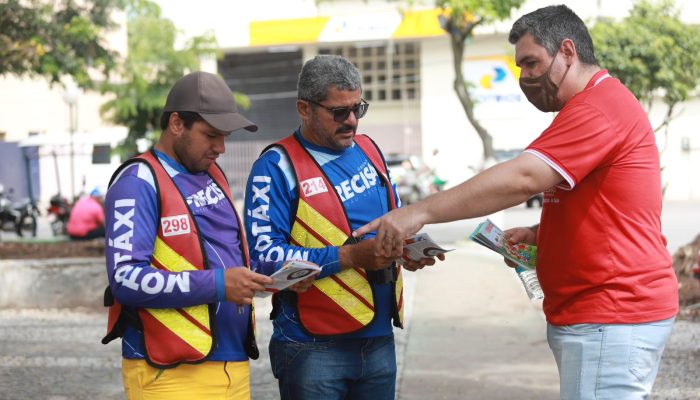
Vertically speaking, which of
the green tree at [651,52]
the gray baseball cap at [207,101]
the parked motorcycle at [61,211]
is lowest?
the parked motorcycle at [61,211]

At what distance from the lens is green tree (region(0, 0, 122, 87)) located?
505 inches

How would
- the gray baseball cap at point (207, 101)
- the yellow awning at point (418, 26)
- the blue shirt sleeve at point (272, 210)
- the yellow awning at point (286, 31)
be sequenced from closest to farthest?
the gray baseball cap at point (207, 101), the blue shirt sleeve at point (272, 210), the yellow awning at point (418, 26), the yellow awning at point (286, 31)

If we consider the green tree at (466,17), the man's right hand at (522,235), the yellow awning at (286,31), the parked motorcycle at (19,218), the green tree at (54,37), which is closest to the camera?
the man's right hand at (522,235)

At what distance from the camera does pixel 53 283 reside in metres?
11.3

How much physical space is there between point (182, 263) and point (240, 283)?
0.23 metres

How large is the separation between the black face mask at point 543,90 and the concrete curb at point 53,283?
8.28 metres

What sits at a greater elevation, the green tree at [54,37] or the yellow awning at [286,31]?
the green tree at [54,37]

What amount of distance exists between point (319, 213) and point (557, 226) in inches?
35.6

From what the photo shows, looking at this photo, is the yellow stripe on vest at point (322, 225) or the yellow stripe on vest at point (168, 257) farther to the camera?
the yellow stripe on vest at point (322, 225)

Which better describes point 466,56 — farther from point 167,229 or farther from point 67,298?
point 167,229

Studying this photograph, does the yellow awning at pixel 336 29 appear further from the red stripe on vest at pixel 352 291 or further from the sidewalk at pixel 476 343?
the red stripe on vest at pixel 352 291

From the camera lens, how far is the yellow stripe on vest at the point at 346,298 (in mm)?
3914

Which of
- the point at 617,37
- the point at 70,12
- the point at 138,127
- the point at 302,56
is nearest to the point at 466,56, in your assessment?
the point at 302,56

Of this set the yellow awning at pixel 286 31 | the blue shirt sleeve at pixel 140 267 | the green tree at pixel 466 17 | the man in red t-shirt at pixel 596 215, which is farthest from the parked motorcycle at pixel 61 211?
the man in red t-shirt at pixel 596 215
